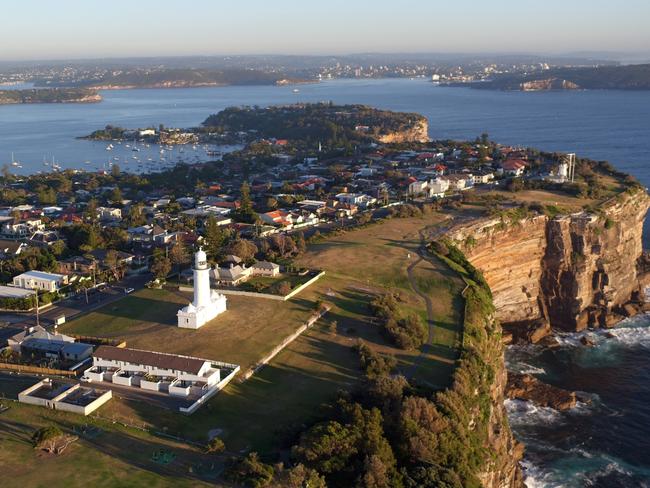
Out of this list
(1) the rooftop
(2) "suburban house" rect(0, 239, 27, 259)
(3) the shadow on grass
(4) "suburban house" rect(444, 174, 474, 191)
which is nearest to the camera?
(1) the rooftop

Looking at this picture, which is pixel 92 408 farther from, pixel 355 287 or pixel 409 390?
pixel 355 287

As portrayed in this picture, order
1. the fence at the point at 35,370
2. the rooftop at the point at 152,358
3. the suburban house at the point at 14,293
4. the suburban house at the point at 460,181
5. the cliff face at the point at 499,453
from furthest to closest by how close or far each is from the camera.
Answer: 1. the suburban house at the point at 460,181
2. the suburban house at the point at 14,293
3. the fence at the point at 35,370
4. the rooftop at the point at 152,358
5. the cliff face at the point at 499,453

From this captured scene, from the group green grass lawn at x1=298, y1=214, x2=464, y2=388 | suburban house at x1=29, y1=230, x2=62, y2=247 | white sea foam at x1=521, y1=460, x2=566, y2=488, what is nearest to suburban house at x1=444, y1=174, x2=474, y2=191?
Result: green grass lawn at x1=298, y1=214, x2=464, y2=388

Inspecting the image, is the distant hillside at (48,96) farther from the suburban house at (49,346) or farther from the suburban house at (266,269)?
the suburban house at (49,346)

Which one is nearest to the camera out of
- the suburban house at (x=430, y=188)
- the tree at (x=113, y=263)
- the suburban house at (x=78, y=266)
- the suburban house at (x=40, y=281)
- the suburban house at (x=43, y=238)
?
the suburban house at (x=40, y=281)

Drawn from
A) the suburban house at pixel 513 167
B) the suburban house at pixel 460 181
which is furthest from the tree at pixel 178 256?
the suburban house at pixel 513 167

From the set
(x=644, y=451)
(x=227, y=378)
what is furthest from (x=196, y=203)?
(x=644, y=451)

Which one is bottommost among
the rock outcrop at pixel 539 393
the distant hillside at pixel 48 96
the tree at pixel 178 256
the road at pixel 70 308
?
the rock outcrop at pixel 539 393

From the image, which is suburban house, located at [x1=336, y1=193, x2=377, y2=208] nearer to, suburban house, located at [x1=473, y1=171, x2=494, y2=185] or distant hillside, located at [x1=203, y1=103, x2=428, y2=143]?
suburban house, located at [x1=473, y1=171, x2=494, y2=185]
